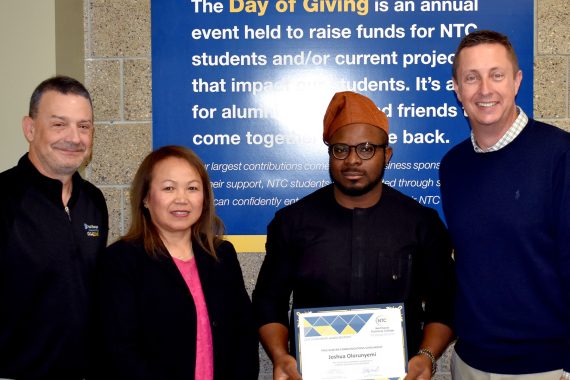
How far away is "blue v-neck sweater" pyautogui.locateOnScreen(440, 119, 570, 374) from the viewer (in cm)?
232

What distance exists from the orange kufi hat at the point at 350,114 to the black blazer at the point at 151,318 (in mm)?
862

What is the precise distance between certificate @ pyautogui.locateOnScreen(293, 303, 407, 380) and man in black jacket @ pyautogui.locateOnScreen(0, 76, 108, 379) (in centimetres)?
90

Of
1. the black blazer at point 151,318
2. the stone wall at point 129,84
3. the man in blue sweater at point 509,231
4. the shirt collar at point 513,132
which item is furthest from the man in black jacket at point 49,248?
the shirt collar at point 513,132

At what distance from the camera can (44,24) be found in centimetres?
324

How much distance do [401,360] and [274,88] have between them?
1699 millimetres

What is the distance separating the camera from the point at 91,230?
8.46 ft

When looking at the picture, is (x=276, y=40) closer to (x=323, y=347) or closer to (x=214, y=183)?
(x=214, y=183)

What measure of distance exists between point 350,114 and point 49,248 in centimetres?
139

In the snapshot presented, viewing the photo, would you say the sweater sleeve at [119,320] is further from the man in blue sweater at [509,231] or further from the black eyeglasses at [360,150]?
the man in blue sweater at [509,231]

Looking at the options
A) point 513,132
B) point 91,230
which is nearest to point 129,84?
point 91,230

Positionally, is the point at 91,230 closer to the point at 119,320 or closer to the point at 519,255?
the point at 119,320

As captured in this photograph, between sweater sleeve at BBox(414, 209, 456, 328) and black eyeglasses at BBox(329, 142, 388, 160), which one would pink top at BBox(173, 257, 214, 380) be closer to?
black eyeglasses at BBox(329, 142, 388, 160)

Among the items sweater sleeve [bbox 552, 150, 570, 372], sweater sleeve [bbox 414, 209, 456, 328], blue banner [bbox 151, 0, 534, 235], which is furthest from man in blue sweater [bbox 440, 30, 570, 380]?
blue banner [bbox 151, 0, 534, 235]

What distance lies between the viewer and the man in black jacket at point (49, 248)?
7.55 feet
